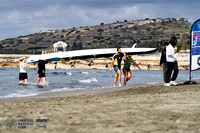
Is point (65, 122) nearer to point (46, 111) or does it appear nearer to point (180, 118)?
point (46, 111)

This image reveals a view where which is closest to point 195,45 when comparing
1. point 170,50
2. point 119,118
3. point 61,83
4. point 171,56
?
point 171,56

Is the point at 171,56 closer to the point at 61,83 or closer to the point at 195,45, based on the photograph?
the point at 195,45

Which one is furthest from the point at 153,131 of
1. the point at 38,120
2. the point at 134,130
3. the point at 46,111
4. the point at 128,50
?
the point at 128,50

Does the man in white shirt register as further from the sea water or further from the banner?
the sea water

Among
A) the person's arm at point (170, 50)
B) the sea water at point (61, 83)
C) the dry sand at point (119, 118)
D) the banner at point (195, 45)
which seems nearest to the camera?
the dry sand at point (119, 118)

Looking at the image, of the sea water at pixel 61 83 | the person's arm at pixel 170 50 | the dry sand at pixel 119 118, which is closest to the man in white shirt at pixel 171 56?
the person's arm at pixel 170 50

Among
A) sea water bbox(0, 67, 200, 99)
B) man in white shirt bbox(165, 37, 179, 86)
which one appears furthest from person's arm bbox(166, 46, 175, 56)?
sea water bbox(0, 67, 200, 99)

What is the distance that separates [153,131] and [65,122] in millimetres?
1393

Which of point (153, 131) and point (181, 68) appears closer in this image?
point (153, 131)

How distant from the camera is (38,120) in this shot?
5.43 m

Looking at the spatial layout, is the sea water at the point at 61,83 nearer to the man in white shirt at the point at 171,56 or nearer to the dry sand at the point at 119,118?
the man in white shirt at the point at 171,56

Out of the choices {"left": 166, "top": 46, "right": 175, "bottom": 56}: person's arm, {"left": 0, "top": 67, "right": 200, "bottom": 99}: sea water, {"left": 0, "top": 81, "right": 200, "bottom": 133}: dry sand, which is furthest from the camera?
{"left": 0, "top": 67, "right": 200, "bottom": 99}: sea water

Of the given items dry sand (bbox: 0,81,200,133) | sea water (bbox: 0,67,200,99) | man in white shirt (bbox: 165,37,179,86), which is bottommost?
sea water (bbox: 0,67,200,99)

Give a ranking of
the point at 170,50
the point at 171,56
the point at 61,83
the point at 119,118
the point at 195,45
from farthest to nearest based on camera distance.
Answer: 1. the point at 61,83
2. the point at 195,45
3. the point at 171,56
4. the point at 170,50
5. the point at 119,118
